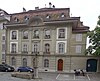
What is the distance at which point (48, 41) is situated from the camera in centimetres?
4675

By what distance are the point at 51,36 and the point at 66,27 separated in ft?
12.7

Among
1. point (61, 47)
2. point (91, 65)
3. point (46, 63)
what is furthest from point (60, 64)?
point (91, 65)

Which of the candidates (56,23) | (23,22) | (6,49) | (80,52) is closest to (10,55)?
(6,49)

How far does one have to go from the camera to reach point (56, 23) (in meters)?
45.6

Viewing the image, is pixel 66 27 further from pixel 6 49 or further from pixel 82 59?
pixel 6 49

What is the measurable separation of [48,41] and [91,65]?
10.5m

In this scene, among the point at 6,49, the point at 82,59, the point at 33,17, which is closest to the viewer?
the point at 82,59

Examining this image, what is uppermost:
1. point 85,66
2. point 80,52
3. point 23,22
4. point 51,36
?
point 23,22

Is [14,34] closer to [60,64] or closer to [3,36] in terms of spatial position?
[3,36]

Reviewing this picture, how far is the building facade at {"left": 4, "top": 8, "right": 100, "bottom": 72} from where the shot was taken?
44.6 meters

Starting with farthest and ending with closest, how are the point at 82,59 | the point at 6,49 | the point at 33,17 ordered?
the point at 6,49 < the point at 33,17 < the point at 82,59

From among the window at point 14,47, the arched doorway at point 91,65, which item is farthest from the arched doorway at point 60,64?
the window at point 14,47

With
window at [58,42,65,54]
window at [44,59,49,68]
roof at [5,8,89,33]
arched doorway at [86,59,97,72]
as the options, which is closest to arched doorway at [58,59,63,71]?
window at [58,42,65,54]

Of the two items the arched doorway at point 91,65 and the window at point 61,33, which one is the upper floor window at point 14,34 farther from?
the arched doorway at point 91,65
